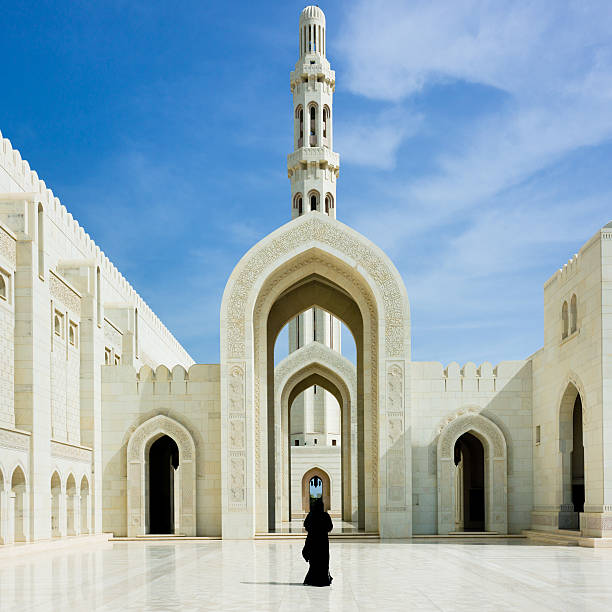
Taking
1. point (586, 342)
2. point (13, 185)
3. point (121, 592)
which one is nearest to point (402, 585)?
point (121, 592)

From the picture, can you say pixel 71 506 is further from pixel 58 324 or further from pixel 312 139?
pixel 312 139

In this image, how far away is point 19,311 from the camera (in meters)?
14.5

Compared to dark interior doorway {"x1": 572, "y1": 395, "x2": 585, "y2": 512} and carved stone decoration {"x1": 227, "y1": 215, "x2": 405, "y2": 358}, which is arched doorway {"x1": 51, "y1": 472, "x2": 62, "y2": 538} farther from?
dark interior doorway {"x1": 572, "y1": 395, "x2": 585, "y2": 512}

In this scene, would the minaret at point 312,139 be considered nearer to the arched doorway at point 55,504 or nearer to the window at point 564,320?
the window at point 564,320

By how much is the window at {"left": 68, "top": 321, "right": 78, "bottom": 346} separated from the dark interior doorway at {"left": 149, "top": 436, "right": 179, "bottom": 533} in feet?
19.7

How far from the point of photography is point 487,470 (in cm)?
1858

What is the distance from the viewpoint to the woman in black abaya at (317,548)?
9.31m

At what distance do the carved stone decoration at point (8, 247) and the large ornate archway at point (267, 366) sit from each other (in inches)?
197

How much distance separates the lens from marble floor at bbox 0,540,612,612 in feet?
26.1

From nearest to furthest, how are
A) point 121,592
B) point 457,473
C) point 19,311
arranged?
1. point 121,592
2. point 19,311
3. point 457,473

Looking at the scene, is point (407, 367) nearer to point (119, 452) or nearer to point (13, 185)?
point (119, 452)

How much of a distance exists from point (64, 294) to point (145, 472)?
413 cm

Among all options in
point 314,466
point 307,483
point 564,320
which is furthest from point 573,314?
point 307,483

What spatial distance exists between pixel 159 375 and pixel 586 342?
28.3ft
